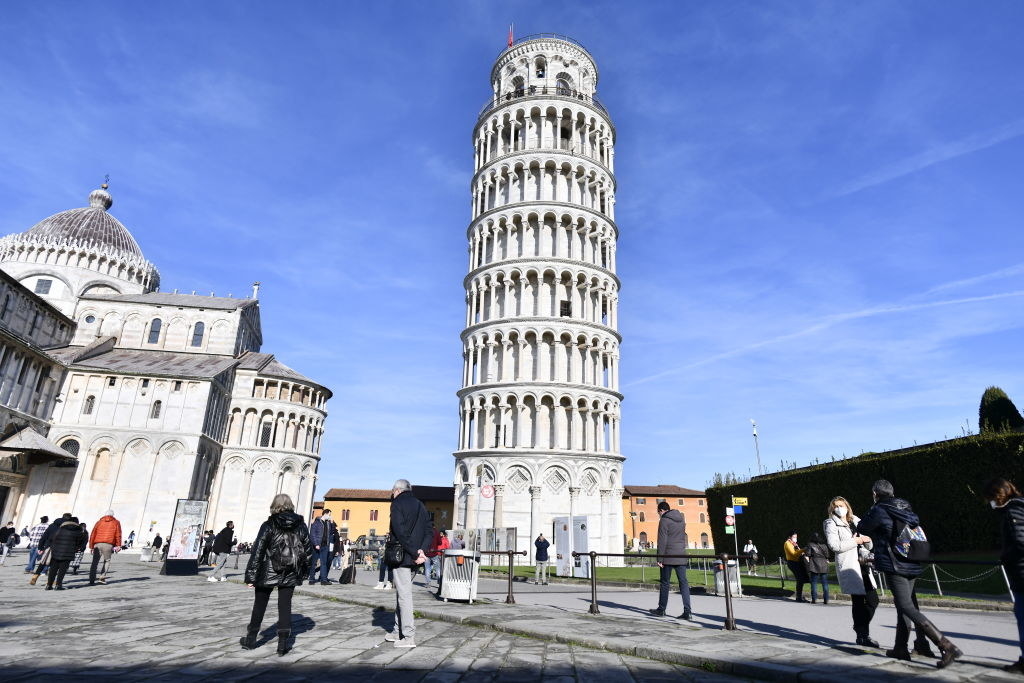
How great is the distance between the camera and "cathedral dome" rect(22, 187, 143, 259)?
5840 cm

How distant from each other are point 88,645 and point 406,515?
4003mm

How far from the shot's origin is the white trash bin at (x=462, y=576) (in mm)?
12398

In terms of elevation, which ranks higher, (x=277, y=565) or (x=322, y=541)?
(x=322, y=541)

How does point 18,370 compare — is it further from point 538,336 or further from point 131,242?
point 538,336

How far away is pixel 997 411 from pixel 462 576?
30.6 meters

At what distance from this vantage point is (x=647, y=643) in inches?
285

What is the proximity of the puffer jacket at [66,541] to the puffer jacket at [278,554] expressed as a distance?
34.3 feet

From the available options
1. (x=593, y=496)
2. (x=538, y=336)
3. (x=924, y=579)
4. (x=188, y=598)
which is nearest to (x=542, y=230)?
(x=538, y=336)

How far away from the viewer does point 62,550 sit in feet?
46.1

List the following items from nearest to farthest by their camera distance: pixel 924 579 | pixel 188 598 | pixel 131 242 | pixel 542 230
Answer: pixel 188 598 → pixel 924 579 → pixel 542 230 → pixel 131 242

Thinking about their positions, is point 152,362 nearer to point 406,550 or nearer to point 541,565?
point 541,565

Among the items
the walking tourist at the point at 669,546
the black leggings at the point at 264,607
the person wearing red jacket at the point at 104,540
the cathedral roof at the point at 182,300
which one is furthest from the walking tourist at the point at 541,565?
the cathedral roof at the point at 182,300

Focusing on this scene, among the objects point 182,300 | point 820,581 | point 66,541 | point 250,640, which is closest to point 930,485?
point 820,581

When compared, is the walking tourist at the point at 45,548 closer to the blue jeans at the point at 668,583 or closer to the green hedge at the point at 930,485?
the blue jeans at the point at 668,583
